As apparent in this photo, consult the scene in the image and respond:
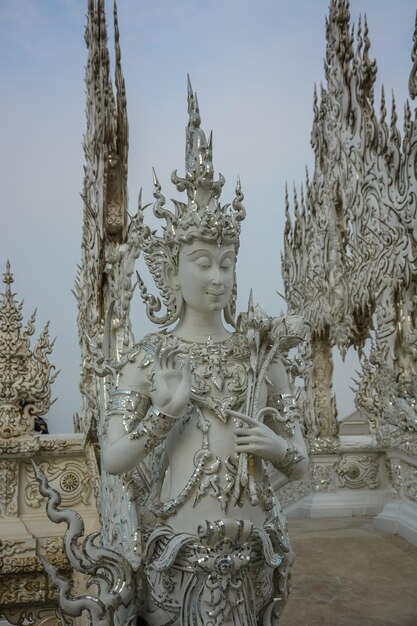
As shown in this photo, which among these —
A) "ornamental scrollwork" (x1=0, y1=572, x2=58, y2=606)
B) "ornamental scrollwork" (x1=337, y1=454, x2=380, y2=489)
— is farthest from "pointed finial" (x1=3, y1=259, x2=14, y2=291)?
"ornamental scrollwork" (x1=337, y1=454, x2=380, y2=489)

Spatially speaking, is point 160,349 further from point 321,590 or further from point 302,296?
point 302,296

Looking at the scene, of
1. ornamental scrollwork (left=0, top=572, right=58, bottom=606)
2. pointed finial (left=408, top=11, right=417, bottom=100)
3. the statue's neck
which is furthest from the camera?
pointed finial (left=408, top=11, right=417, bottom=100)

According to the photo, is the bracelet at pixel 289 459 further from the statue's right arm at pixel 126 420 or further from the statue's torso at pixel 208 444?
the statue's right arm at pixel 126 420

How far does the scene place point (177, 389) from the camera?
1.59 metres

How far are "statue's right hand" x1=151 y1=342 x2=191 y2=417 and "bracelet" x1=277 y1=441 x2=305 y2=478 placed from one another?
32cm

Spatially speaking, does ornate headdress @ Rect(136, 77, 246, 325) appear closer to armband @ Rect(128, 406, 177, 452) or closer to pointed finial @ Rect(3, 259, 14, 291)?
armband @ Rect(128, 406, 177, 452)

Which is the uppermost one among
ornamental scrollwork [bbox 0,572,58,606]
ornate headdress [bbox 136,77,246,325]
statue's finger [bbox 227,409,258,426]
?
ornate headdress [bbox 136,77,246,325]

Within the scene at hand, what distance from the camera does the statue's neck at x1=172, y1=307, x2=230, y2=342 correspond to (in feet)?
6.05

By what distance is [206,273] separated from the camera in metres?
1.75

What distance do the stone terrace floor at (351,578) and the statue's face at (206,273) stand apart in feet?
6.06

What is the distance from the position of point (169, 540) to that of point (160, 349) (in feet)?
1.68

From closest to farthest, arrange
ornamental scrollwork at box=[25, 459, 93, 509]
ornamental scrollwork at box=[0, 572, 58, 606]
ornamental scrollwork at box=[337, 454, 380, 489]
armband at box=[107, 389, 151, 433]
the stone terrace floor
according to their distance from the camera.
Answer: armband at box=[107, 389, 151, 433]
the stone terrace floor
ornamental scrollwork at box=[0, 572, 58, 606]
ornamental scrollwork at box=[25, 459, 93, 509]
ornamental scrollwork at box=[337, 454, 380, 489]

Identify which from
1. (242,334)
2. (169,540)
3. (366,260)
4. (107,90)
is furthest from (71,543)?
(366,260)

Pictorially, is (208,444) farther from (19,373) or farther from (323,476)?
(323,476)
